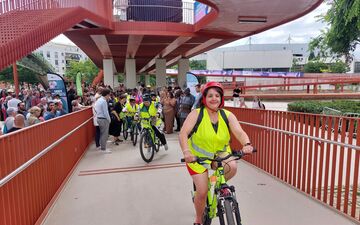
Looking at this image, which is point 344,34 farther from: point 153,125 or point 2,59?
point 2,59

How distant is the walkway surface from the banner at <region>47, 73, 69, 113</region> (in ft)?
12.6

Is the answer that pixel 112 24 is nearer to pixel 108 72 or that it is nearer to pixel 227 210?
pixel 108 72

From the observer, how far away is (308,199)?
4.43 metres

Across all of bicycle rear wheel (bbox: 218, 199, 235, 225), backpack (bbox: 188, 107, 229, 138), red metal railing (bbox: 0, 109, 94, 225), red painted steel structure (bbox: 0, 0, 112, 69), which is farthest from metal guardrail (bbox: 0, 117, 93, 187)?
red painted steel structure (bbox: 0, 0, 112, 69)

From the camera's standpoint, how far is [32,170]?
12.0 feet

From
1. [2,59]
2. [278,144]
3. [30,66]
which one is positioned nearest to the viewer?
[278,144]

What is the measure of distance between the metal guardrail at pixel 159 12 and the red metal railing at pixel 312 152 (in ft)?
42.2

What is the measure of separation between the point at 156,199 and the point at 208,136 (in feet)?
6.41

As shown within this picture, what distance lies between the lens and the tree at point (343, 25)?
11.5 m

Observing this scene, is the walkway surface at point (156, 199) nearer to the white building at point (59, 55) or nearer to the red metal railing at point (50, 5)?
the red metal railing at point (50, 5)

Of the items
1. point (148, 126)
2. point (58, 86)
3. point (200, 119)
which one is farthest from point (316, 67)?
point (200, 119)

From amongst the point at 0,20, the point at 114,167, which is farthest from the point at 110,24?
the point at 114,167

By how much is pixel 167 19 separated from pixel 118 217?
15352 millimetres

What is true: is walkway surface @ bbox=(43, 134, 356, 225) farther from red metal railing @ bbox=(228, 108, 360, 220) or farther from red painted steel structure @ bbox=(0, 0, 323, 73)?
red painted steel structure @ bbox=(0, 0, 323, 73)
